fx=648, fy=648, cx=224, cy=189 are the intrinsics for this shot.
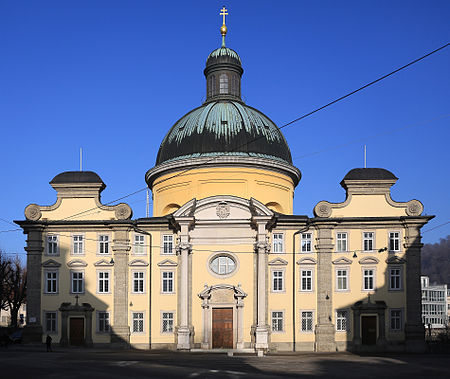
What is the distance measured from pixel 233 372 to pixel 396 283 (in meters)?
23.8

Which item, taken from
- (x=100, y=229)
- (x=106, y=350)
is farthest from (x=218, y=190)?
(x=106, y=350)

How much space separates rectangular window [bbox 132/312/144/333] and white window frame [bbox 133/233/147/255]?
181 inches

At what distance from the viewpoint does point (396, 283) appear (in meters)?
48.2

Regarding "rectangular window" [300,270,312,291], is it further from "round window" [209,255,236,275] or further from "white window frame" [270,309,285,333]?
"round window" [209,255,236,275]

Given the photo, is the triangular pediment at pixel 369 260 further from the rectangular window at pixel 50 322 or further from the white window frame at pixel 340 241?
the rectangular window at pixel 50 322

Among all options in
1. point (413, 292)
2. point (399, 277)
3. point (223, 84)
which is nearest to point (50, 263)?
point (223, 84)

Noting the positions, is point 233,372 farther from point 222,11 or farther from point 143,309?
point 222,11

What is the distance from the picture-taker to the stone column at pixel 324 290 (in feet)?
155

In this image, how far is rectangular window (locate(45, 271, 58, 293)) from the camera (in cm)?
4928

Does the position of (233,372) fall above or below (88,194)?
below

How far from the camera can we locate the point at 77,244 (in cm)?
4994

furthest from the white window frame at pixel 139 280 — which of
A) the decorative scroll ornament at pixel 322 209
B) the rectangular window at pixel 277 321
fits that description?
the decorative scroll ornament at pixel 322 209

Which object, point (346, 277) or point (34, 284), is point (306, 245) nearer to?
point (346, 277)

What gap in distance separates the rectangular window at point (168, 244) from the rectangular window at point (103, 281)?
4.69 metres
